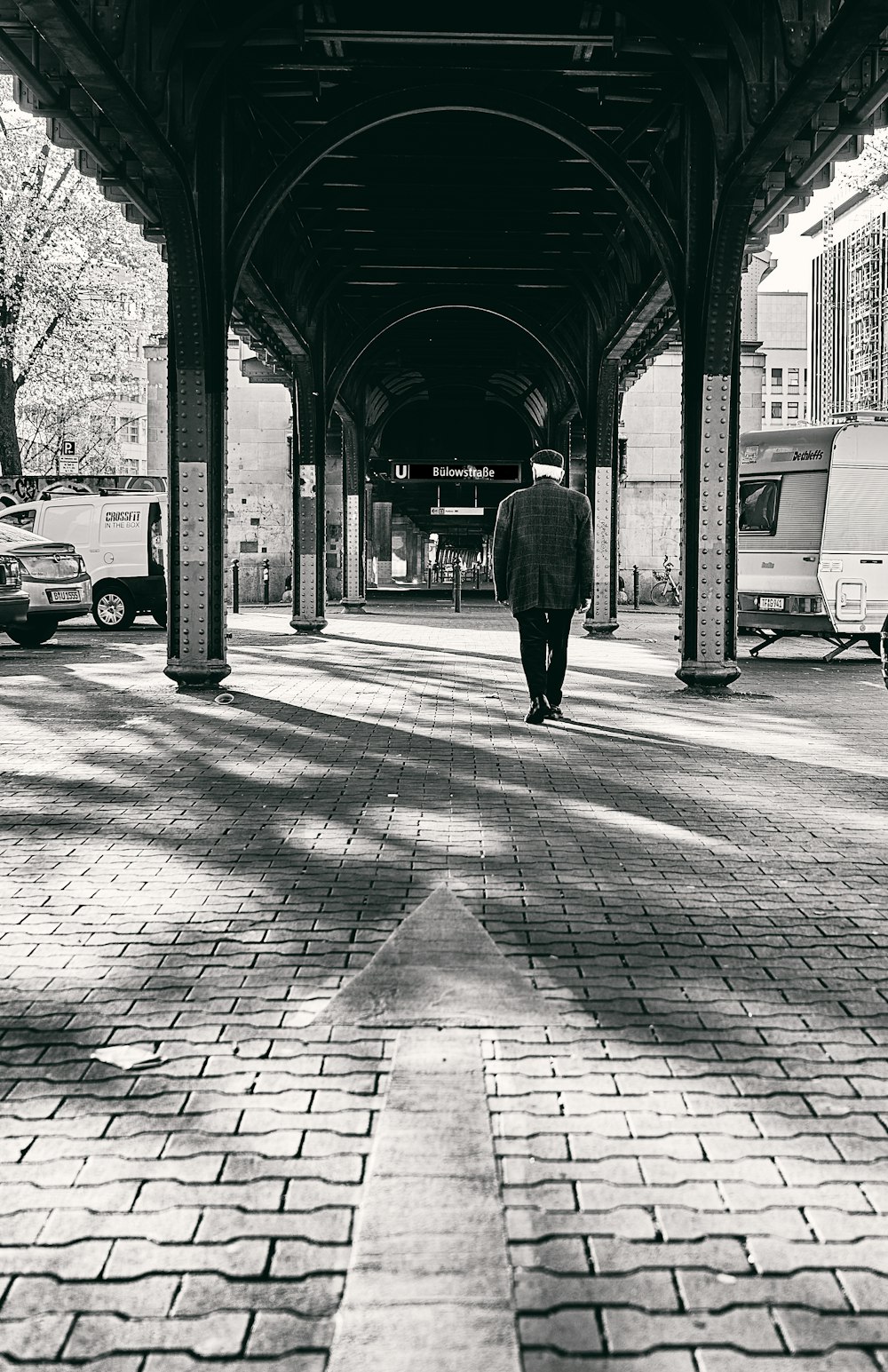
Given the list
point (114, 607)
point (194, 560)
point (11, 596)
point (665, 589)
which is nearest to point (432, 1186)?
point (194, 560)

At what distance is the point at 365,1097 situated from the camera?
3486 millimetres

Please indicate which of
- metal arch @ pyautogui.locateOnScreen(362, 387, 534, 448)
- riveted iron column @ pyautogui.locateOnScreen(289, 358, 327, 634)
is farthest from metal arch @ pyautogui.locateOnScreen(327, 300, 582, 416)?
metal arch @ pyautogui.locateOnScreen(362, 387, 534, 448)

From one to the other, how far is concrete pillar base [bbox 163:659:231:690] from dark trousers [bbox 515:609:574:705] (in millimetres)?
3380

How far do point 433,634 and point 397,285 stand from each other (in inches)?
228

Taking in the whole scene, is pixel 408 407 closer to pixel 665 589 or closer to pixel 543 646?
pixel 665 589

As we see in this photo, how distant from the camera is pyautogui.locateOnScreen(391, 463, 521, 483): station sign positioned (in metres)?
32.8

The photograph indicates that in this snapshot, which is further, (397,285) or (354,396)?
(354,396)

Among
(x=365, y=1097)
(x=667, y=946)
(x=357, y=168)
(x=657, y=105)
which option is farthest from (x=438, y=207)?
(x=365, y=1097)

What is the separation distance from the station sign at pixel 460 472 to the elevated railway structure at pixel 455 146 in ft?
42.4

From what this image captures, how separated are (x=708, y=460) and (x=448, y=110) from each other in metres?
4.01

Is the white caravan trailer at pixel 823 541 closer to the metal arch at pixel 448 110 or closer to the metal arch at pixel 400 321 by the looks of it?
the metal arch at pixel 400 321

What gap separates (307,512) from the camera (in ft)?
82.5

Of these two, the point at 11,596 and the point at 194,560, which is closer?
the point at 194,560

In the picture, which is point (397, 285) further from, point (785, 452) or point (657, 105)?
point (657, 105)
